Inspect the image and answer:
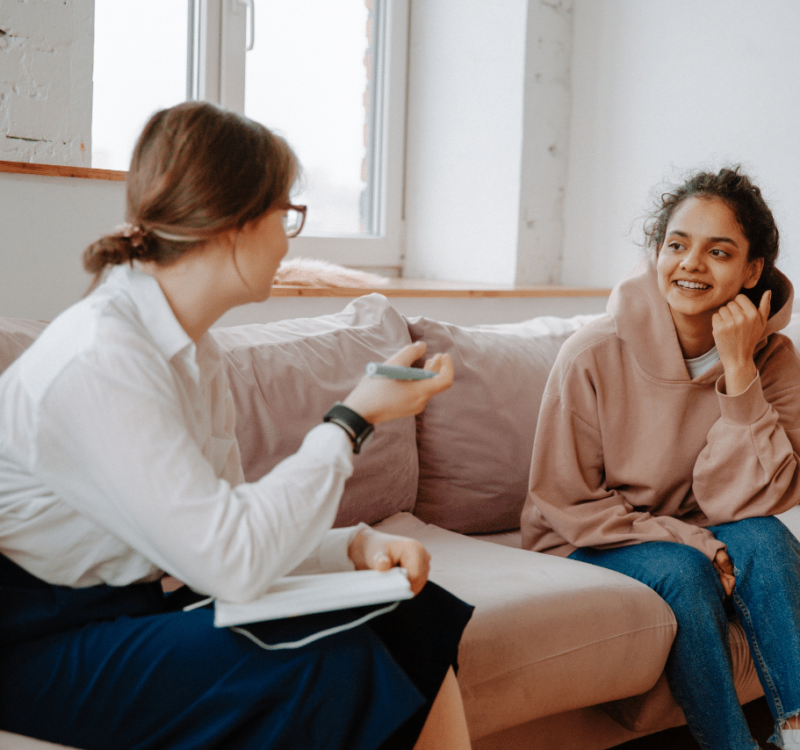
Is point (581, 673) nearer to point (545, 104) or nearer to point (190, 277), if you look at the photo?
point (190, 277)

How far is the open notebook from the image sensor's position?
829 mm

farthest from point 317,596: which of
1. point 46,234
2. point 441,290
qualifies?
point 441,290

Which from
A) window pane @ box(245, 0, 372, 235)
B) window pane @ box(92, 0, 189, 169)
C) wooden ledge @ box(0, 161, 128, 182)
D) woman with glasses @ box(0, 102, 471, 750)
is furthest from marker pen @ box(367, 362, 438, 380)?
window pane @ box(245, 0, 372, 235)

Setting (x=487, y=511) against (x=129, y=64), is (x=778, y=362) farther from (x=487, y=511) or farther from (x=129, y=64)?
(x=129, y=64)

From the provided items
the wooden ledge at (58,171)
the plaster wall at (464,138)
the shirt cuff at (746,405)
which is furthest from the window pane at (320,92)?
the shirt cuff at (746,405)

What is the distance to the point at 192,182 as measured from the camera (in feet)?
2.90

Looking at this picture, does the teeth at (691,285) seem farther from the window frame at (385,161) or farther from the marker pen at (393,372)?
the window frame at (385,161)

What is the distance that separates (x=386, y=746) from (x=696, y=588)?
707 mm

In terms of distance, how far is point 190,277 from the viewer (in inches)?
36.9

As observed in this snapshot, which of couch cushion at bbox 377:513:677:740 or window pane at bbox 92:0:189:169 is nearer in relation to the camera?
couch cushion at bbox 377:513:677:740

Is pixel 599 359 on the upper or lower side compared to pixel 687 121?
lower

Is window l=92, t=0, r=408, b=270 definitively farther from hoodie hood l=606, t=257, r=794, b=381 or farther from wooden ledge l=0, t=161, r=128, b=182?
hoodie hood l=606, t=257, r=794, b=381

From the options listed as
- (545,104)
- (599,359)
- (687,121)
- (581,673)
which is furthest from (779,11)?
(581,673)

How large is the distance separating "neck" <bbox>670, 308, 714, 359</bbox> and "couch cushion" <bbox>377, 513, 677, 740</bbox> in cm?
50
